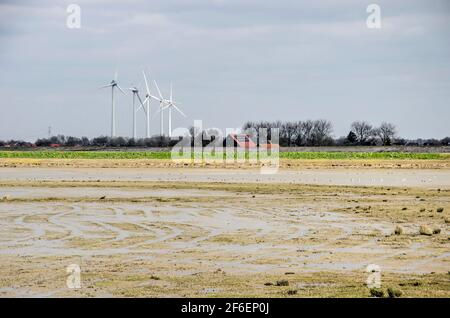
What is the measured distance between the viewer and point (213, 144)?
138500 millimetres

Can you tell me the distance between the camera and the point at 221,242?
26.3 metres

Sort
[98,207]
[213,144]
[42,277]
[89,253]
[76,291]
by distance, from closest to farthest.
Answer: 1. [76,291]
2. [42,277]
3. [89,253]
4. [98,207]
5. [213,144]

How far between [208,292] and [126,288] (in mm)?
1836

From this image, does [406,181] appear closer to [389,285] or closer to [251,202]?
[251,202]

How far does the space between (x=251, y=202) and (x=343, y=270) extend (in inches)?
816

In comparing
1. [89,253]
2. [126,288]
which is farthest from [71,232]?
[126,288]

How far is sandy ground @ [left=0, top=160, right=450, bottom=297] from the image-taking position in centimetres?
1905

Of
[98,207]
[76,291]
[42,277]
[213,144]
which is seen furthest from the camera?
[213,144]

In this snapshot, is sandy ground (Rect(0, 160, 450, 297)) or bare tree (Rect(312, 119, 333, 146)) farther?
bare tree (Rect(312, 119, 333, 146))

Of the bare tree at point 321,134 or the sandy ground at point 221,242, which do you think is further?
the bare tree at point 321,134

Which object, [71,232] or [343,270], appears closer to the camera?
[343,270]

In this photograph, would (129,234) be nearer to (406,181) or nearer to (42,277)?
(42,277)

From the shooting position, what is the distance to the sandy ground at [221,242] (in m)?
19.0

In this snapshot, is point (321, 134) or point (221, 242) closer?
point (221, 242)
